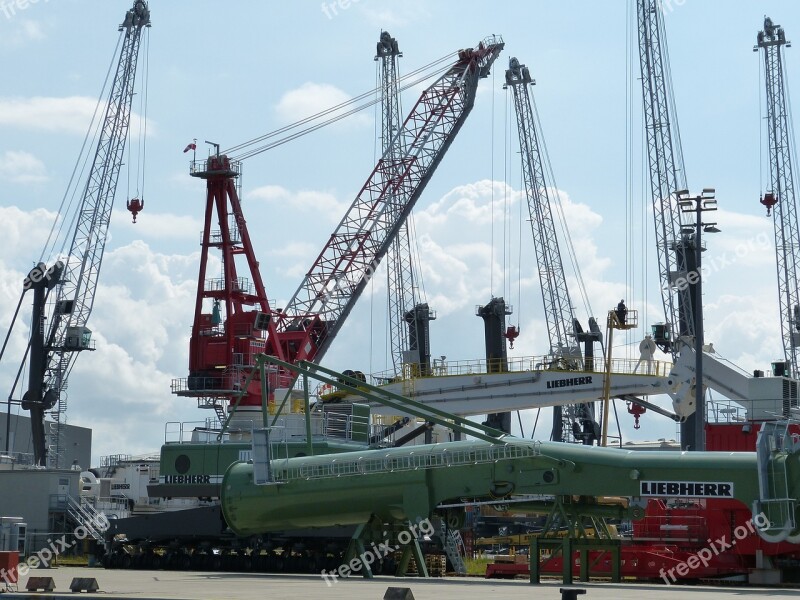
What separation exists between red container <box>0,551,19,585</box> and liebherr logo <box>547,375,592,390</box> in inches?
1604

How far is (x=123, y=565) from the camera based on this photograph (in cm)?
5275

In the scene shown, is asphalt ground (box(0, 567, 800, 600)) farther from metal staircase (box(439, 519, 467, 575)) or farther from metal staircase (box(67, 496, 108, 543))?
metal staircase (box(67, 496, 108, 543))

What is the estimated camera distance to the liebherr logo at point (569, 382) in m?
71.1

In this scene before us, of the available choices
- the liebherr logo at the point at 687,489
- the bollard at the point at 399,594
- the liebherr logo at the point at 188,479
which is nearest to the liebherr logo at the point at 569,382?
the liebherr logo at the point at 188,479

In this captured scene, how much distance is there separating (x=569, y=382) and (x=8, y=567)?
41.1 metres

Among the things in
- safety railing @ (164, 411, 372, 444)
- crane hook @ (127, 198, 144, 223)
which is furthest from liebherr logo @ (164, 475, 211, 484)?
crane hook @ (127, 198, 144, 223)

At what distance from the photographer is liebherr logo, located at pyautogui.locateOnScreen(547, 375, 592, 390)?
71.1 m

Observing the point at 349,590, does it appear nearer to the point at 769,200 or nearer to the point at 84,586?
the point at 84,586

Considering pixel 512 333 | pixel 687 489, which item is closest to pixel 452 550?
pixel 687 489

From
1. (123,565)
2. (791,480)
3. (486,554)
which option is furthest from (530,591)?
(486,554)

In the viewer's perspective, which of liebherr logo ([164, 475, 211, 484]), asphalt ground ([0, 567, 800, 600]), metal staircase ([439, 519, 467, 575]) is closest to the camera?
asphalt ground ([0, 567, 800, 600])

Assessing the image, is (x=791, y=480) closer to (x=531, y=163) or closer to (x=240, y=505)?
(x=240, y=505)

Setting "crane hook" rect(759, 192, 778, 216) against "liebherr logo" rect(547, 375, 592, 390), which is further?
"crane hook" rect(759, 192, 778, 216)

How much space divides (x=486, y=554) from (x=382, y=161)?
31.2m
